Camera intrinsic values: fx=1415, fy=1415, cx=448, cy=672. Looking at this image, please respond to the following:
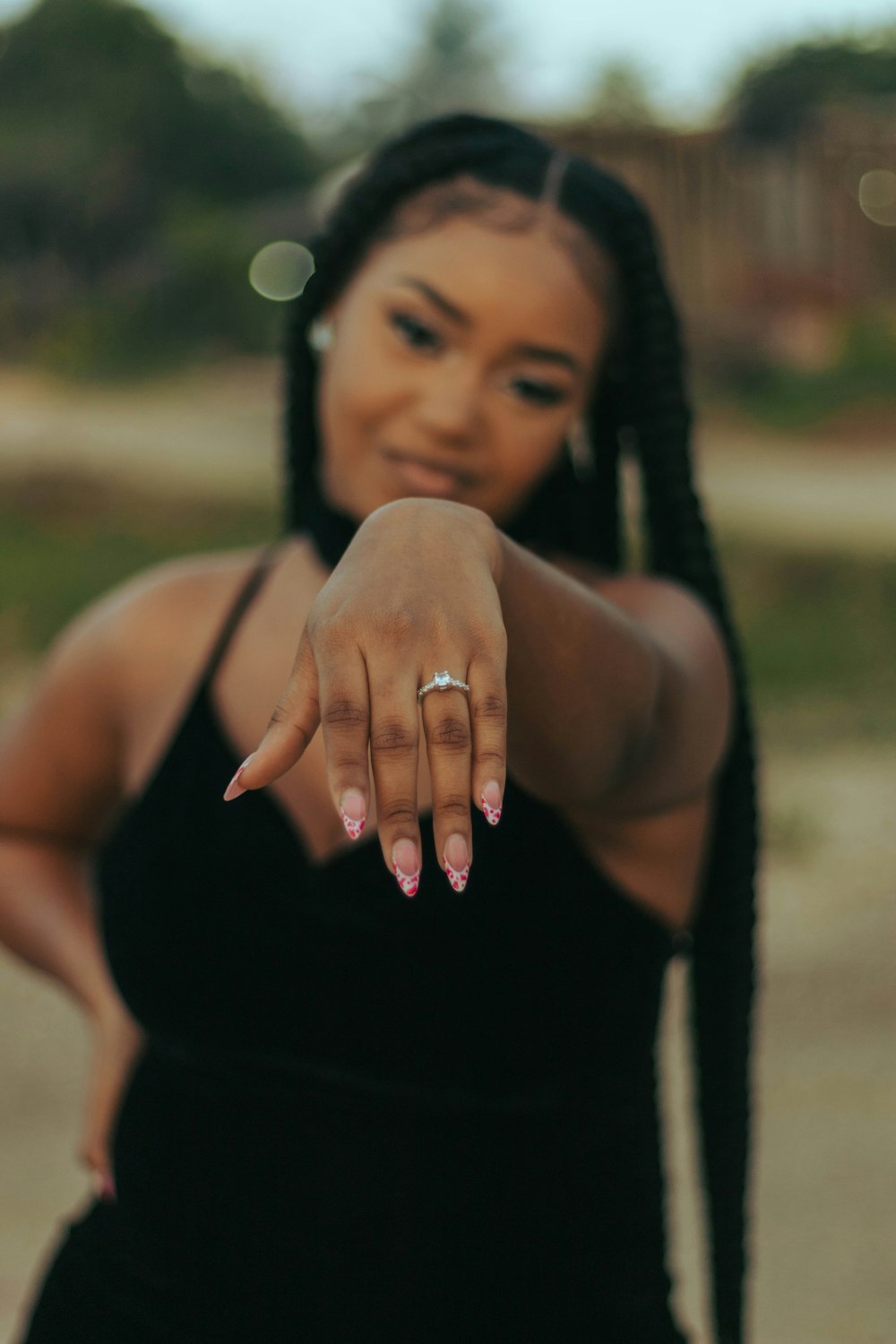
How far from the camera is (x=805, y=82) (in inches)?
491

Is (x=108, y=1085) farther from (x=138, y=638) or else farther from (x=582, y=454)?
(x=582, y=454)

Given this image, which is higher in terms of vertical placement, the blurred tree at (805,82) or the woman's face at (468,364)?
the blurred tree at (805,82)

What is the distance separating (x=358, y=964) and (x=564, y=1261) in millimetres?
366

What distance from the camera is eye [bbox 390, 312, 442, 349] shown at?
153cm

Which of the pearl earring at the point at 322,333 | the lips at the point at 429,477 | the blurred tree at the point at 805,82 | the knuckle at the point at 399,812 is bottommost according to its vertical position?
the knuckle at the point at 399,812

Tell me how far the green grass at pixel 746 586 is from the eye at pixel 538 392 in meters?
4.98

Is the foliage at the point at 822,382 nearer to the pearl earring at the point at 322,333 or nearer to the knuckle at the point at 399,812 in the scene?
the pearl earring at the point at 322,333

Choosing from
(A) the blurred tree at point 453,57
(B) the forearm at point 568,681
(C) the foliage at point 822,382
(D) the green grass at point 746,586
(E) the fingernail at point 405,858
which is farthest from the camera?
(A) the blurred tree at point 453,57

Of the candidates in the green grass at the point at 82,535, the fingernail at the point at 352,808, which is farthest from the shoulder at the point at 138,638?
the green grass at the point at 82,535

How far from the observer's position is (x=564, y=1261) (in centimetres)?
142

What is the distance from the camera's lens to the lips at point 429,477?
1.53 meters

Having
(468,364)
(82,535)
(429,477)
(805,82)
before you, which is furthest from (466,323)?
(805,82)

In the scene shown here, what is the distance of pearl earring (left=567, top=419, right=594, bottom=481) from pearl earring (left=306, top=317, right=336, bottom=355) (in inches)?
12.7

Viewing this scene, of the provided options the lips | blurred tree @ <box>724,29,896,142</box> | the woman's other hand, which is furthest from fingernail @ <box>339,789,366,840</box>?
blurred tree @ <box>724,29,896,142</box>
